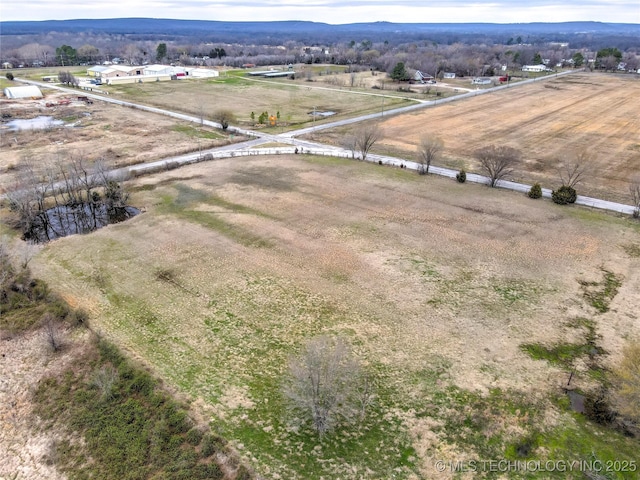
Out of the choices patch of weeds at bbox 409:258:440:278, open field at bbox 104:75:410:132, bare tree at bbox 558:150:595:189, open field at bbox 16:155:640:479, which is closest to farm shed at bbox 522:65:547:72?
open field at bbox 104:75:410:132

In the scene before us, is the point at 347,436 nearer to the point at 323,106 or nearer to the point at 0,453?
the point at 0,453

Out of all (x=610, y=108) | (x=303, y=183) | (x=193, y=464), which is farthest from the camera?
(x=610, y=108)

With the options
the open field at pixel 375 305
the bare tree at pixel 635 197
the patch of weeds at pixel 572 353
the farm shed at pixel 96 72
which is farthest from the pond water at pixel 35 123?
the bare tree at pixel 635 197

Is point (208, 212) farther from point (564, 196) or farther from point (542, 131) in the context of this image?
point (542, 131)

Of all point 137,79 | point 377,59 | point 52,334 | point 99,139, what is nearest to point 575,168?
point 52,334

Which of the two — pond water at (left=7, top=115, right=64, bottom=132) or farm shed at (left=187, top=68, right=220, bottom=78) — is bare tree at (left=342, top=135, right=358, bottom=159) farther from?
farm shed at (left=187, top=68, right=220, bottom=78)

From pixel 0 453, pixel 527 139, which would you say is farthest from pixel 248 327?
pixel 527 139

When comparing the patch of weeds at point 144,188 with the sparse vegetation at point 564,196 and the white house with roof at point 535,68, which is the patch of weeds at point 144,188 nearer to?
the sparse vegetation at point 564,196

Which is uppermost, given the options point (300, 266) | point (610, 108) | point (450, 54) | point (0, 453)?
point (450, 54)
